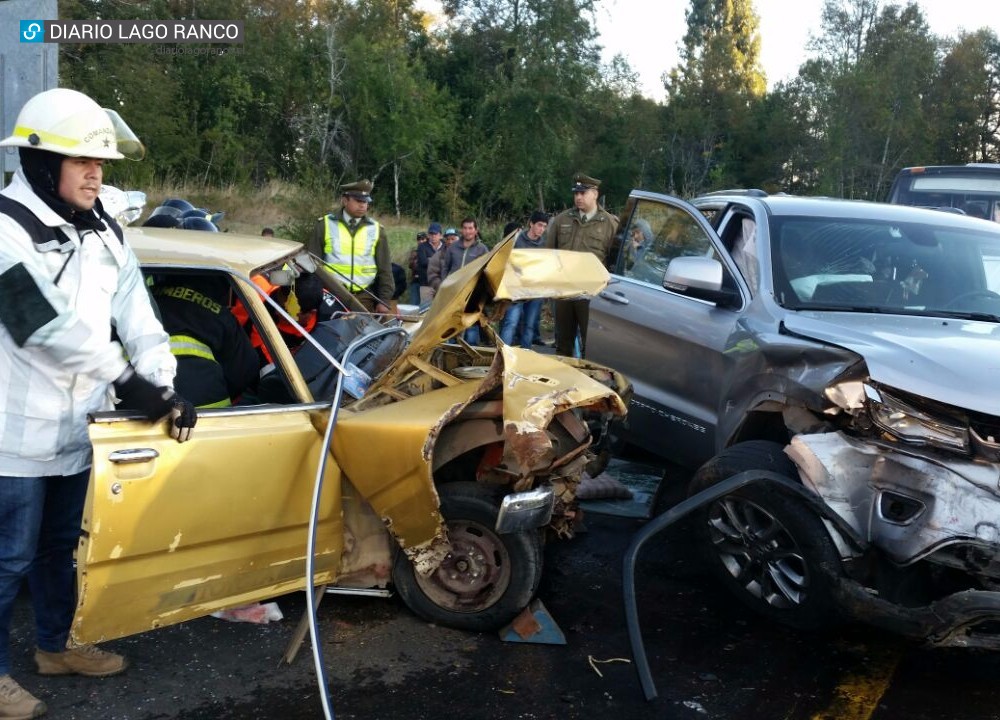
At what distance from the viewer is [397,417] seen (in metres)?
3.48

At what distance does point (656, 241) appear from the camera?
5992 millimetres

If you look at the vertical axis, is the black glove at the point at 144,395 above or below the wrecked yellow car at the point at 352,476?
above

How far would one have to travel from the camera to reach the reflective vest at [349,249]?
25.8 feet

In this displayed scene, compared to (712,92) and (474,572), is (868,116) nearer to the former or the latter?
(712,92)

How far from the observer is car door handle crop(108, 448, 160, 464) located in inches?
115

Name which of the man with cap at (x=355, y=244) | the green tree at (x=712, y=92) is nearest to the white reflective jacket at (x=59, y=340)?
the man with cap at (x=355, y=244)

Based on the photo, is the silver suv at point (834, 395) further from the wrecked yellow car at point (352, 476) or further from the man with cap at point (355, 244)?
the man with cap at point (355, 244)

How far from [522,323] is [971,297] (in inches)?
255

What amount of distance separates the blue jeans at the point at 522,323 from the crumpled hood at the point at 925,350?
6225 mm

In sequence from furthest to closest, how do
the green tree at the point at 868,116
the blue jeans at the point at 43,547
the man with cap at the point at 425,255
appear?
the green tree at the point at 868,116 → the man with cap at the point at 425,255 → the blue jeans at the point at 43,547

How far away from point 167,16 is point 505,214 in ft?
42.5

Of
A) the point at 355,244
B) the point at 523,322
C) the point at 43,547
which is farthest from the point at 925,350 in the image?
the point at 523,322

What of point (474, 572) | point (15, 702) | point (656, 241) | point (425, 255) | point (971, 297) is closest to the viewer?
point (15, 702)

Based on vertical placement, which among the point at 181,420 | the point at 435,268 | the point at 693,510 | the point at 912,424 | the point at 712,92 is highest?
the point at 712,92
